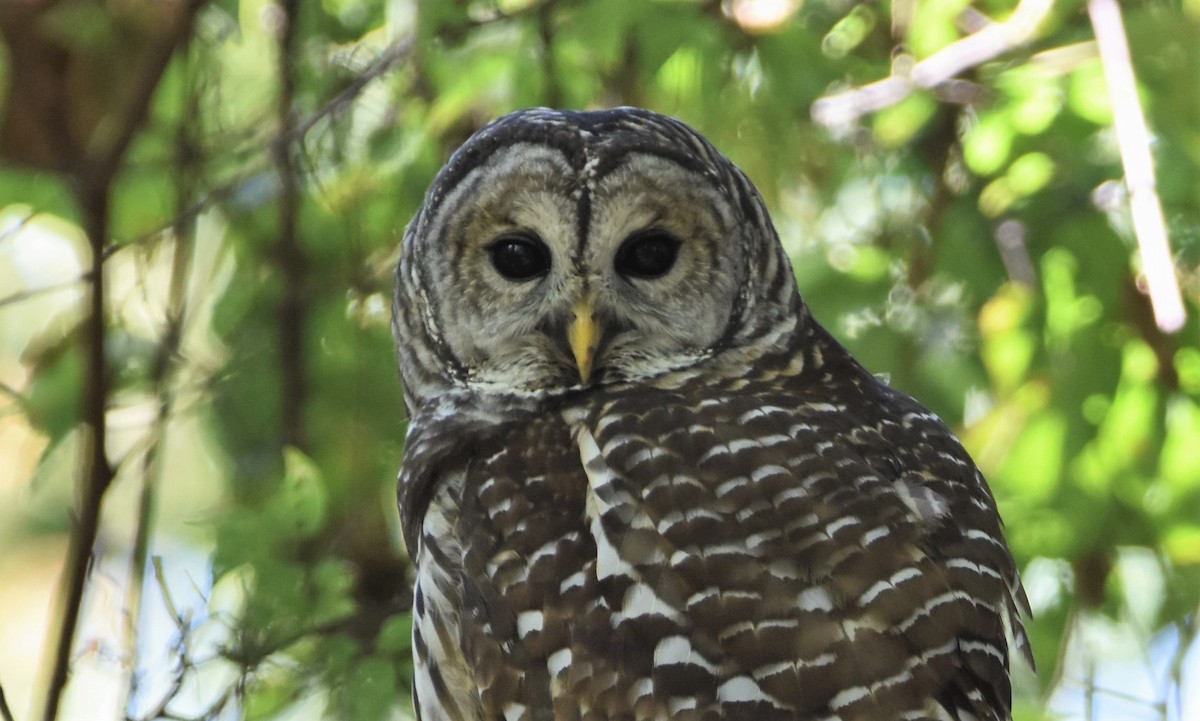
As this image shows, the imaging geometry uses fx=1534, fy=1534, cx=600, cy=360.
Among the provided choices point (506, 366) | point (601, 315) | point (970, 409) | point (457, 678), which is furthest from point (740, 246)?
point (970, 409)

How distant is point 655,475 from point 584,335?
15.6 inches

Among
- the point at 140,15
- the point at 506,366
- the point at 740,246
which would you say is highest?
the point at 140,15

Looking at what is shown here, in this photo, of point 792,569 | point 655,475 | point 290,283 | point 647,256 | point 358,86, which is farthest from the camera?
point 290,283

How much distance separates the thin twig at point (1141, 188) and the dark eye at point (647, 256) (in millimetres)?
800

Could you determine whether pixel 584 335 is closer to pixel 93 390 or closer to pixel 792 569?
pixel 792 569

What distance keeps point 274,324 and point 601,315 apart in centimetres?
125

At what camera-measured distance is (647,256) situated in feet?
9.22

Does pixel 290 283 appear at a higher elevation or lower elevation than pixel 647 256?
higher

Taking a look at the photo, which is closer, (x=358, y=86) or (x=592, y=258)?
(x=592, y=258)

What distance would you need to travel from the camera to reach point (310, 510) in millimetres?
2627

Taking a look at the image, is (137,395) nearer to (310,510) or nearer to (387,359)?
(387,359)

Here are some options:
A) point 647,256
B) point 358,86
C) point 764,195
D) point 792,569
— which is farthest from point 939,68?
point 792,569

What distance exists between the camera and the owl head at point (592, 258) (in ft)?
8.97

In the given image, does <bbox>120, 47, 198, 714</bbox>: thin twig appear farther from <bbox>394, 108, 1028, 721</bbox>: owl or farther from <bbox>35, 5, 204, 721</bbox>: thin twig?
<bbox>394, 108, 1028, 721</bbox>: owl
